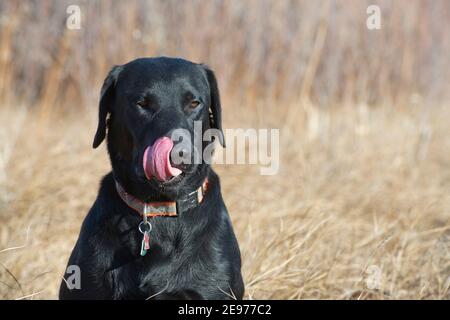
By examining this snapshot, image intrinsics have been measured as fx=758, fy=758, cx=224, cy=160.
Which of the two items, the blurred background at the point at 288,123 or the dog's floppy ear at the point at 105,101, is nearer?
the dog's floppy ear at the point at 105,101

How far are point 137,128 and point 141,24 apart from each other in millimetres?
4608

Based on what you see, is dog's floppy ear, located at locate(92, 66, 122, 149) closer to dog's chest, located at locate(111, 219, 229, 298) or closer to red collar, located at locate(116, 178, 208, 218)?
red collar, located at locate(116, 178, 208, 218)

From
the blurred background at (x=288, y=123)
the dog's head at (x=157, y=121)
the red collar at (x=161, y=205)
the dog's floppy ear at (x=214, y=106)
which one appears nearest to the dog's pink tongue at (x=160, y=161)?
the dog's head at (x=157, y=121)

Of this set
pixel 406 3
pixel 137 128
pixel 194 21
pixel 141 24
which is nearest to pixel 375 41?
pixel 406 3

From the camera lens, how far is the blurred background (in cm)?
450

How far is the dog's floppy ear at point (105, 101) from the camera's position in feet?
11.1

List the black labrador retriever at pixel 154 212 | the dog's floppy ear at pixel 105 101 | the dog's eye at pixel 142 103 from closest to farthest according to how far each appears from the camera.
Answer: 1. the black labrador retriever at pixel 154 212
2. the dog's eye at pixel 142 103
3. the dog's floppy ear at pixel 105 101

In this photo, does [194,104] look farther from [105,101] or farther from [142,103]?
[105,101]

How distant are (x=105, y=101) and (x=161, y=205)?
0.57 metres

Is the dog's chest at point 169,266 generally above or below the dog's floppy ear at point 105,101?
below

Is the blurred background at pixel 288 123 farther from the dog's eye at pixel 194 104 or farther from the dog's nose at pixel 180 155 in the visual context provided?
the dog's nose at pixel 180 155

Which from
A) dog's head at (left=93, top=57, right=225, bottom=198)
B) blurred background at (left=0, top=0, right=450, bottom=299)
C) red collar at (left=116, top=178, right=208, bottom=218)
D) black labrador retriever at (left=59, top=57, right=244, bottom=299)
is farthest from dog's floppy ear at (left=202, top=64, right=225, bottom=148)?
blurred background at (left=0, top=0, right=450, bottom=299)
